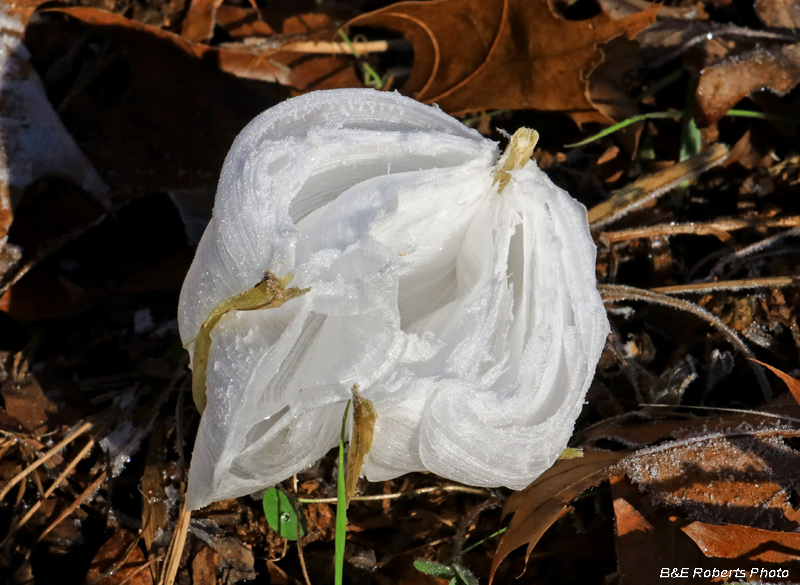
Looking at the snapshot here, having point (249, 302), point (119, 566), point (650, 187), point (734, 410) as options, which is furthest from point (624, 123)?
point (119, 566)

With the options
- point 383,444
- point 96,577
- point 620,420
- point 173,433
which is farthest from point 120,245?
point 620,420

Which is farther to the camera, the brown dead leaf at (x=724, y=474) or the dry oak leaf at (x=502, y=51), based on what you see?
the dry oak leaf at (x=502, y=51)

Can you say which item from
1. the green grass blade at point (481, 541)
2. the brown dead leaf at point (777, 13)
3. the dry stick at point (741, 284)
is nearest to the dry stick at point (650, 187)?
the dry stick at point (741, 284)

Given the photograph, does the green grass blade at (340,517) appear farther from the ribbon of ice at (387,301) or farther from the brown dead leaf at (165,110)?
the brown dead leaf at (165,110)

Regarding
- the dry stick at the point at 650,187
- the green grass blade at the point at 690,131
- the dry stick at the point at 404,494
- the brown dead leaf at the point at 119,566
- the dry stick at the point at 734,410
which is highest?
the green grass blade at the point at 690,131

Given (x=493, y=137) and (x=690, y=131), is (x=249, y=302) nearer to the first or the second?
(x=493, y=137)

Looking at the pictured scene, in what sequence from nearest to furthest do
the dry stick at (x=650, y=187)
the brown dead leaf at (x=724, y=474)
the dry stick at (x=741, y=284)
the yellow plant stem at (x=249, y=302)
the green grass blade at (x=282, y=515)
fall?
the yellow plant stem at (x=249, y=302), the brown dead leaf at (x=724, y=474), the green grass blade at (x=282, y=515), the dry stick at (x=741, y=284), the dry stick at (x=650, y=187)

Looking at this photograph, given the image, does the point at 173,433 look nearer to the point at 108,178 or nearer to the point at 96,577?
the point at 96,577

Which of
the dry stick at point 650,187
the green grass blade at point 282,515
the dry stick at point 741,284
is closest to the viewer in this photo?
the green grass blade at point 282,515
